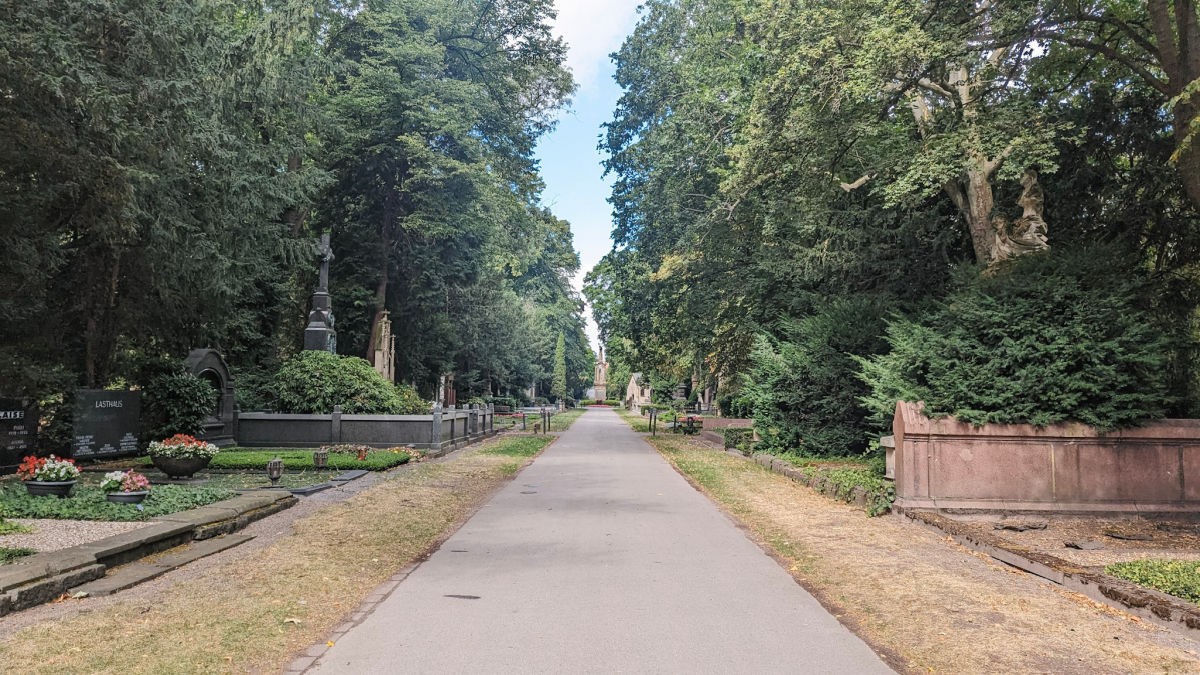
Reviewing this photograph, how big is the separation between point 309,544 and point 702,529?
4785 mm

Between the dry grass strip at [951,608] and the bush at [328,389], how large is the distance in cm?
1451

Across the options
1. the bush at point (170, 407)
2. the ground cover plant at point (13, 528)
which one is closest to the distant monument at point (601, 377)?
the bush at point (170, 407)

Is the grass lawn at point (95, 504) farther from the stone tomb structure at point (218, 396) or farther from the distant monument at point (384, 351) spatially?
the distant monument at point (384, 351)

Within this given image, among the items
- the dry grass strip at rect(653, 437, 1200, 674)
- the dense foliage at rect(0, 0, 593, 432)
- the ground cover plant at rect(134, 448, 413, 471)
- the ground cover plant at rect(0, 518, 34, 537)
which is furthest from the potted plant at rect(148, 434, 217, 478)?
the dry grass strip at rect(653, 437, 1200, 674)

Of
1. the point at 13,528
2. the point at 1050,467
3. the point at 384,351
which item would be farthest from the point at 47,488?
the point at 384,351

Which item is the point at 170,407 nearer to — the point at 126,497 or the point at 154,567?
the point at 126,497

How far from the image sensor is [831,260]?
1844 cm

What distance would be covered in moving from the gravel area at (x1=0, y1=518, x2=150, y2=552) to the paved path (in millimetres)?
3593

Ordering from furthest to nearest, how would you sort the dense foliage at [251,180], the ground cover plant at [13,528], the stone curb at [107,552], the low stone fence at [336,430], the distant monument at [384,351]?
the distant monument at [384,351], the low stone fence at [336,430], the dense foliage at [251,180], the ground cover plant at [13,528], the stone curb at [107,552]

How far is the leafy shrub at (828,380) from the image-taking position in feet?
60.7

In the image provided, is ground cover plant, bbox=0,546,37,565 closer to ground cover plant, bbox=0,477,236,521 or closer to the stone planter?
ground cover plant, bbox=0,477,236,521

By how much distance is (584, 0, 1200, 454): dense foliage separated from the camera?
11.0 m

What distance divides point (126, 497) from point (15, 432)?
6041 millimetres

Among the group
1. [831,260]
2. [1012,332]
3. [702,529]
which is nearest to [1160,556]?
[1012,332]
